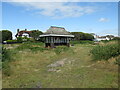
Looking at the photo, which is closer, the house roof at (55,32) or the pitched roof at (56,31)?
the house roof at (55,32)

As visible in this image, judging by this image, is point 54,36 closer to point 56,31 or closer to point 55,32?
point 55,32

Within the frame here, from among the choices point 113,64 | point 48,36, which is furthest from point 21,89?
point 48,36

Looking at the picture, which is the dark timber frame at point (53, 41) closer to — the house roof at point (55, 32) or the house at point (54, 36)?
the house at point (54, 36)

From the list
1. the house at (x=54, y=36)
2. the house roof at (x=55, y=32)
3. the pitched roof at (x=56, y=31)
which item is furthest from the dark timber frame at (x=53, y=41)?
the pitched roof at (x=56, y=31)

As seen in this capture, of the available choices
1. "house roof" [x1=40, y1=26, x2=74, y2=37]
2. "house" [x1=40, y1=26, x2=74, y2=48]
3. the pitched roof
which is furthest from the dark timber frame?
the pitched roof

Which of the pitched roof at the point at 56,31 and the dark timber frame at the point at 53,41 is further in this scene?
the pitched roof at the point at 56,31

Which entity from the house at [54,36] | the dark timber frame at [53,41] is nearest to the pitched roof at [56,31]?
the house at [54,36]

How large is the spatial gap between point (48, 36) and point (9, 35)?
39078 mm

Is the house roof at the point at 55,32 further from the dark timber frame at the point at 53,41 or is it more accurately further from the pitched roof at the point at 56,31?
the dark timber frame at the point at 53,41

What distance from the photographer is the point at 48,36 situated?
22828mm

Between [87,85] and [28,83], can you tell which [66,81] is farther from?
[28,83]

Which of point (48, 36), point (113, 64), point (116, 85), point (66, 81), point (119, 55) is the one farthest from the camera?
point (48, 36)

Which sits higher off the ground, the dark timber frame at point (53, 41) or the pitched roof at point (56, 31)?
the pitched roof at point (56, 31)

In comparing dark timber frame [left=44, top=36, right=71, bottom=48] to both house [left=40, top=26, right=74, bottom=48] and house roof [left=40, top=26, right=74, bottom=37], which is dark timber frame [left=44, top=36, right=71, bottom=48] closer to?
house [left=40, top=26, right=74, bottom=48]
